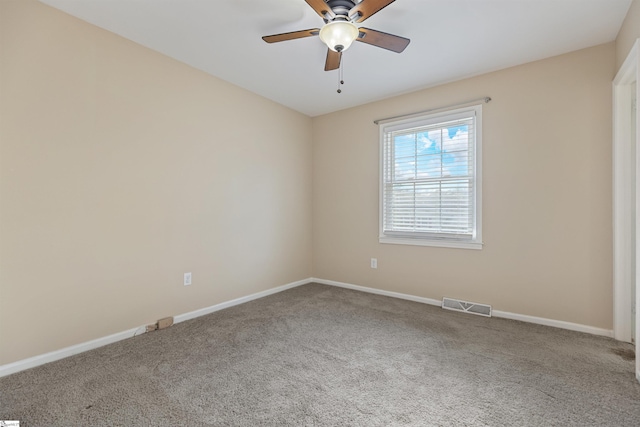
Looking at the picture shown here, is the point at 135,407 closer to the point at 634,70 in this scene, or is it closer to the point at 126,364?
the point at 126,364

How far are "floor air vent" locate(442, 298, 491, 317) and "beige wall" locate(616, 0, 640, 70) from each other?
239 cm

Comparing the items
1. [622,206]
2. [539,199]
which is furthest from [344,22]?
[622,206]

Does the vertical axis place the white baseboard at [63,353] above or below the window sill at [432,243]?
below

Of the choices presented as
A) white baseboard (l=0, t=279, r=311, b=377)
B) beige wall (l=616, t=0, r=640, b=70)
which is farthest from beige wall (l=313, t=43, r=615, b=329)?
white baseboard (l=0, t=279, r=311, b=377)

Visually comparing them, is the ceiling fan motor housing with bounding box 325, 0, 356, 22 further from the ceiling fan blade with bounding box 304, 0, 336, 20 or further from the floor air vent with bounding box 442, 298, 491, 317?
the floor air vent with bounding box 442, 298, 491, 317

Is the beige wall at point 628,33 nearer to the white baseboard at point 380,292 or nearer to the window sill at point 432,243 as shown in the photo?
the window sill at point 432,243

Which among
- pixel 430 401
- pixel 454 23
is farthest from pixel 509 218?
pixel 430 401

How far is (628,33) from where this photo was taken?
2.15m

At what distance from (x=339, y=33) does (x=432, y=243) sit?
8.06 ft

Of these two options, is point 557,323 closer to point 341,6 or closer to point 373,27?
point 373,27

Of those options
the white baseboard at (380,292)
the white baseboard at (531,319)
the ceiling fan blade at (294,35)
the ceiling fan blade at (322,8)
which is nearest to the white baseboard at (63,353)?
the white baseboard at (380,292)

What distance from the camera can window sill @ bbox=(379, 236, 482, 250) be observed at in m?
3.15

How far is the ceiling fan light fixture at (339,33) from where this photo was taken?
1.79 m

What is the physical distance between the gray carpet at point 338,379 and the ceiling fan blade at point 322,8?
225 cm
